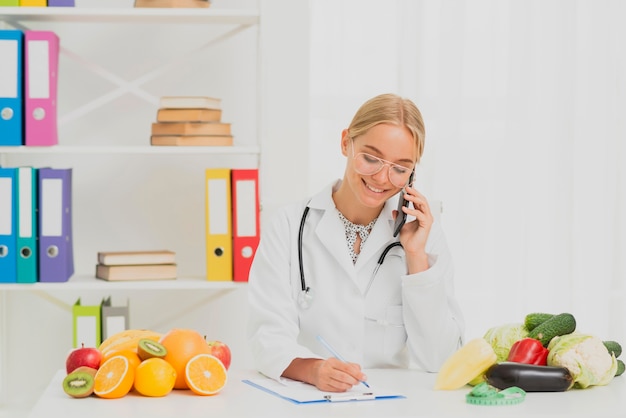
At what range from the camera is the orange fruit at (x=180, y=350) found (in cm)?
168

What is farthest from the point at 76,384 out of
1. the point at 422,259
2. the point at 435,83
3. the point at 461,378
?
the point at 435,83

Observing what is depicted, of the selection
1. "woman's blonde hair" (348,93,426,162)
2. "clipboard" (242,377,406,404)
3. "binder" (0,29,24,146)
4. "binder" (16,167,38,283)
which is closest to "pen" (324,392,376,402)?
"clipboard" (242,377,406,404)

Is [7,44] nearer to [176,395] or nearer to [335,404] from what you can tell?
[176,395]

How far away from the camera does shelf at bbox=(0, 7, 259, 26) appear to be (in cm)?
290

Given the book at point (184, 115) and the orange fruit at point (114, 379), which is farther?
the book at point (184, 115)

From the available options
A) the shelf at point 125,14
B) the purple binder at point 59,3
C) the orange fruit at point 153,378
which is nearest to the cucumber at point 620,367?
the orange fruit at point 153,378

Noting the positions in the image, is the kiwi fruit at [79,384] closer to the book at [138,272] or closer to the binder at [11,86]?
the book at [138,272]

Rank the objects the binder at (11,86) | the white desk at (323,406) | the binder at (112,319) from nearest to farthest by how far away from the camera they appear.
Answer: the white desk at (323,406) < the binder at (11,86) < the binder at (112,319)

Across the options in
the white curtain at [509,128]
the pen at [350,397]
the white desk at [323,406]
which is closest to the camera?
the white desk at [323,406]

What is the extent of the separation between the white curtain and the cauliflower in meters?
1.66

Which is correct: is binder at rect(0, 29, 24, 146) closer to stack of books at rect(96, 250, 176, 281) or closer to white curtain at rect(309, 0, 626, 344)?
stack of books at rect(96, 250, 176, 281)

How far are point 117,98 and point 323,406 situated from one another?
202cm

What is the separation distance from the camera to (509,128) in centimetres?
341

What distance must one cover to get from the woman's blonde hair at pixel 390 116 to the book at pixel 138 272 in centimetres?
113
